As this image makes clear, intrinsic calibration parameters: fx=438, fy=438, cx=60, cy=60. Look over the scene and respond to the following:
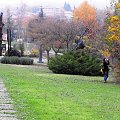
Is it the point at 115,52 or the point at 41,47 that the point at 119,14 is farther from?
the point at 41,47

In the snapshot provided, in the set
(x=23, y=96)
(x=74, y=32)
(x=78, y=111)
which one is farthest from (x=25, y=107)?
(x=74, y=32)

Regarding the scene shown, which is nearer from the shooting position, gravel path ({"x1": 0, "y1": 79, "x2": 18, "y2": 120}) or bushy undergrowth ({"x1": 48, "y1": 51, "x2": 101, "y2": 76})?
gravel path ({"x1": 0, "y1": 79, "x2": 18, "y2": 120})

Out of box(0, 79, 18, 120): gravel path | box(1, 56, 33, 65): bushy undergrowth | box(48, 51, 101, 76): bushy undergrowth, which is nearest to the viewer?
box(0, 79, 18, 120): gravel path

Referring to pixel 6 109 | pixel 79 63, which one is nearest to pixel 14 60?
pixel 79 63

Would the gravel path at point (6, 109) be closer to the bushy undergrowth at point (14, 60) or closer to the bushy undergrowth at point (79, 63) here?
the bushy undergrowth at point (79, 63)

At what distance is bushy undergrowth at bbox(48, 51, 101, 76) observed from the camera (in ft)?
121

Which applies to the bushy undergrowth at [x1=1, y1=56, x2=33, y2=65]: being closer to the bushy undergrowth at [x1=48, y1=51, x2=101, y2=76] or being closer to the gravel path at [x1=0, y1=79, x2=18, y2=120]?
the bushy undergrowth at [x1=48, y1=51, x2=101, y2=76]

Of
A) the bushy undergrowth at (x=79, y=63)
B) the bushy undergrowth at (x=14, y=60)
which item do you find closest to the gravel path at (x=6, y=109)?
the bushy undergrowth at (x=79, y=63)

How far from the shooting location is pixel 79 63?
3725 cm

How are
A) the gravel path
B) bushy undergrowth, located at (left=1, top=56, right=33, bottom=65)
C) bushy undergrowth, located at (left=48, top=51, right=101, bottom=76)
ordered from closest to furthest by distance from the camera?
the gravel path < bushy undergrowth, located at (left=48, top=51, right=101, bottom=76) < bushy undergrowth, located at (left=1, top=56, right=33, bottom=65)

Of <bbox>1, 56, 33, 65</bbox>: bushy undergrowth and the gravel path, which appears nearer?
the gravel path

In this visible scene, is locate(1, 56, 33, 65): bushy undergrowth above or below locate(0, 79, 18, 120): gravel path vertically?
below

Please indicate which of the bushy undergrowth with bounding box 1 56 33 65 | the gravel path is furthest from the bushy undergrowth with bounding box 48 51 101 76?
the gravel path

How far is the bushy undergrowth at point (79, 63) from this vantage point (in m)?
36.9
